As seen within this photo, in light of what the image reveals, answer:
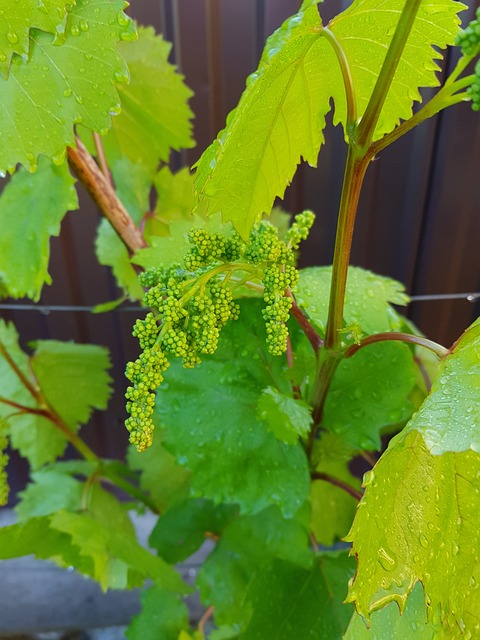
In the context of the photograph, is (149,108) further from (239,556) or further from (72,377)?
(239,556)

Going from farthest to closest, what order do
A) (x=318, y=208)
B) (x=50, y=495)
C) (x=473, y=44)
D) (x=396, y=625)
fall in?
(x=318, y=208), (x=50, y=495), (x=396, y=625), (x=473, y=44)

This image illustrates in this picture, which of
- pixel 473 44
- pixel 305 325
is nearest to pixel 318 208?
pixel 305 325

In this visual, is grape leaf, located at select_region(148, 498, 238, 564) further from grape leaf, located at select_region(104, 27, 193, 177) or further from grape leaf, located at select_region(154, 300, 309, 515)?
grape leaf, located at select_region(104, 27, 193, 177)

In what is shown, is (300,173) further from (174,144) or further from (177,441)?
(177,441)

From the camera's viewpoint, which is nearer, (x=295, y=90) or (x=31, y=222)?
(x=295, y=90)

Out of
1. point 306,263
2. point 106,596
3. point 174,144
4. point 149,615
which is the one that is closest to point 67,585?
point 106,596
